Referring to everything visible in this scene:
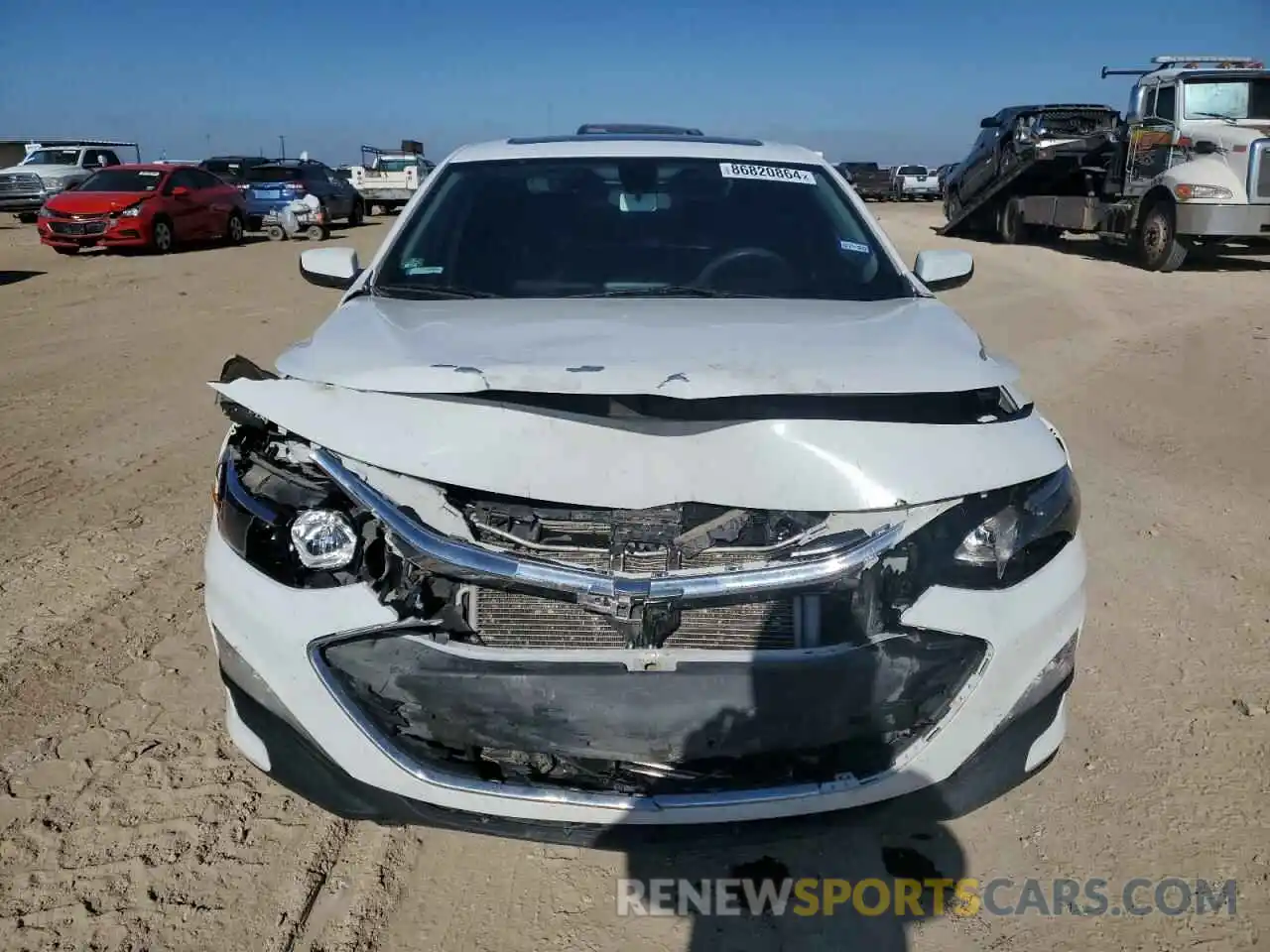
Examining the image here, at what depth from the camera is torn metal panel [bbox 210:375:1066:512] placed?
2.11m

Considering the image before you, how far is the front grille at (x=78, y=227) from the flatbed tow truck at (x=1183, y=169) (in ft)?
51.7

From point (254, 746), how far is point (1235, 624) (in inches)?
138

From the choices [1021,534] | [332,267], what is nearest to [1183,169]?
[332,267]

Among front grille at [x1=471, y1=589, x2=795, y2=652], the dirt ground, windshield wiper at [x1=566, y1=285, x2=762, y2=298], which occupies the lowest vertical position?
the dirt ground

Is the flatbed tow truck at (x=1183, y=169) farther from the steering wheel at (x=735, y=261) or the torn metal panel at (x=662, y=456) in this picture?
the torn metal panel at (x=662, y=456)

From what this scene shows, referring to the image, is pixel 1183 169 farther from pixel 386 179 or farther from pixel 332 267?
pixel 386 179

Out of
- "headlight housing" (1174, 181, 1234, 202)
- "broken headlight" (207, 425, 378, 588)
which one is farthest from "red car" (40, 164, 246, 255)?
"broken headlight" (207, 425, 378, 588)

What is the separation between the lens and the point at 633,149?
3.94m

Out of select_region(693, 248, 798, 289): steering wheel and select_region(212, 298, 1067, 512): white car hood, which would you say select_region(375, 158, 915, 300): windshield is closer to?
select_region(693, 248, 798, 289): steering wheel

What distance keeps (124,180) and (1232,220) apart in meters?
17.2

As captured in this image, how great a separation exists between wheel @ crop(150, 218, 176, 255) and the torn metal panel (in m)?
17.3

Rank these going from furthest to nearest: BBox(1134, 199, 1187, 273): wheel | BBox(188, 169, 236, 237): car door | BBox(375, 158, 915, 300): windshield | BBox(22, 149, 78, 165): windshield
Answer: BBox(22, 149, 78, 165): windshield → BBox(188, 169, 236, 237): car door → BBox(1134, 199, 1187, 273): wheel → BBox(375, 158, 915, 300): windshield

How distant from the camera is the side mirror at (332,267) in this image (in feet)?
12.3

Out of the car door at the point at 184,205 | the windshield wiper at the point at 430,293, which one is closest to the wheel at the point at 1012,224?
the car door at the point at 184,205
